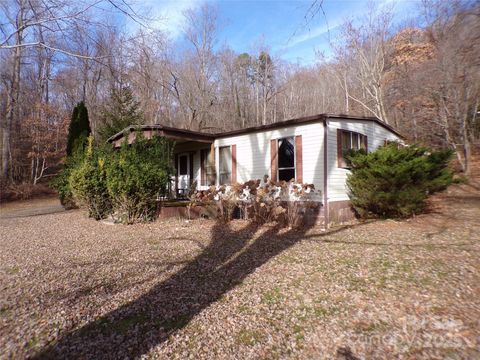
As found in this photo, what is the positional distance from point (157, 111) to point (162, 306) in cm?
2203

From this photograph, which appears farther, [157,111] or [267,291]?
[157,111]

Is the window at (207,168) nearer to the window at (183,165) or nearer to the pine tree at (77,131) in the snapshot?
the window at (183,165)

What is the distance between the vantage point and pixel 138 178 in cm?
790

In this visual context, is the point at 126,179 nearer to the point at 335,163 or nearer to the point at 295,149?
the point at 295,149

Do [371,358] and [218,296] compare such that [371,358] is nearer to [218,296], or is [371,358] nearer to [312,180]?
[218,296]

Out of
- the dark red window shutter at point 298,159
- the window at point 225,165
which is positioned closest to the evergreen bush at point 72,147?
the window at point 225,165

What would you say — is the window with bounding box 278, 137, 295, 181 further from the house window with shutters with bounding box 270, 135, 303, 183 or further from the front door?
the front door

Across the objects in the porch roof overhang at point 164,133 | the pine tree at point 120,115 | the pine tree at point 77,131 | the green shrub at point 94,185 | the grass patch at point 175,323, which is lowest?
the grass patch at point 175,323

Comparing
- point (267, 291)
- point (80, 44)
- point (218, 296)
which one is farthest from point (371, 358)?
point (80, 44)

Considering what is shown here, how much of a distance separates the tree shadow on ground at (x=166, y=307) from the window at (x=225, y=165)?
5247 mm

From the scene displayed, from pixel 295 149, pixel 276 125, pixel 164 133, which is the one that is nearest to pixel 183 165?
pixel 164 133

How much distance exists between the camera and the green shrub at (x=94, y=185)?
8949 millimetres

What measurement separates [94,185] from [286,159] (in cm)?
594

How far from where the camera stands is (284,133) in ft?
30.2
